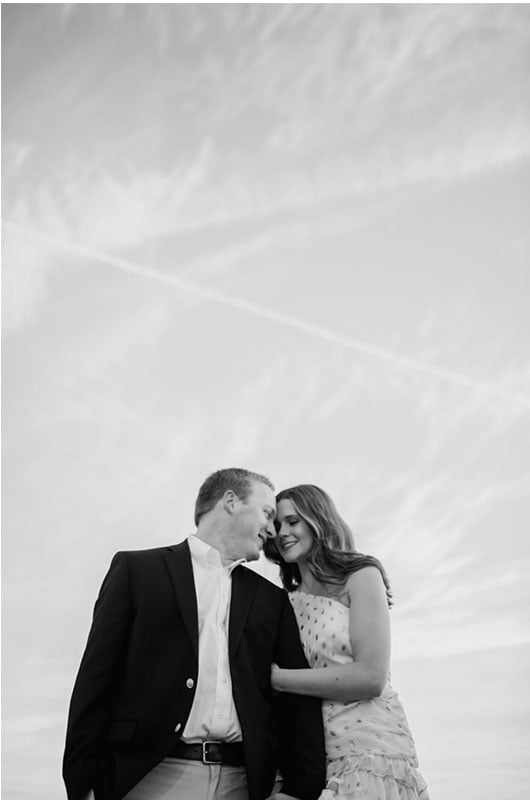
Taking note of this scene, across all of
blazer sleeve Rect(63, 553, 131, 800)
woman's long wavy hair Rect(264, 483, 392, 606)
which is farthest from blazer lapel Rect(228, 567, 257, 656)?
blazer sleeve Rect(63, 553, 131, 800)

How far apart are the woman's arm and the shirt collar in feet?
1.50

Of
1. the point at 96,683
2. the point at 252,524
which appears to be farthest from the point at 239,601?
the point at 96,683

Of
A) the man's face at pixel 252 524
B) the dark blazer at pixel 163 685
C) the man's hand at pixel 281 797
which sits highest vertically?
the man's face at pixel 252 524

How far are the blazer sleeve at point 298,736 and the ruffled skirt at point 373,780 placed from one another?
2.3 inches

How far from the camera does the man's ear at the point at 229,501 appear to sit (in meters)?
4.43

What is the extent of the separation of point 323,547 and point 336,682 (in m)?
0.66

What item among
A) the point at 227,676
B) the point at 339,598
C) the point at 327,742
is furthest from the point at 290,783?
the point at 339,598

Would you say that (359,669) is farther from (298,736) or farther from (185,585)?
(185,585)

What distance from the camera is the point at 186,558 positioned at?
4262 millimetres

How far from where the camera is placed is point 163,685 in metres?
3.87

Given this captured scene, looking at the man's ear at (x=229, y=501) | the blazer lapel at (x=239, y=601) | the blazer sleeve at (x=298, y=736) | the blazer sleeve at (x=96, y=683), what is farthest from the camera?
the man's ear at (x=229, y=501)

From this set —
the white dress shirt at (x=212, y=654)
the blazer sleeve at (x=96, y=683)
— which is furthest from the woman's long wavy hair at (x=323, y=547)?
the blazer sleeve at (x=96, y=683)

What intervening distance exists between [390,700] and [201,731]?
0.84 m

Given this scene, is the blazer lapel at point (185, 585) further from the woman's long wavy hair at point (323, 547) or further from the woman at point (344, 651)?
the woman's long wavy hair at point (323, 547)
